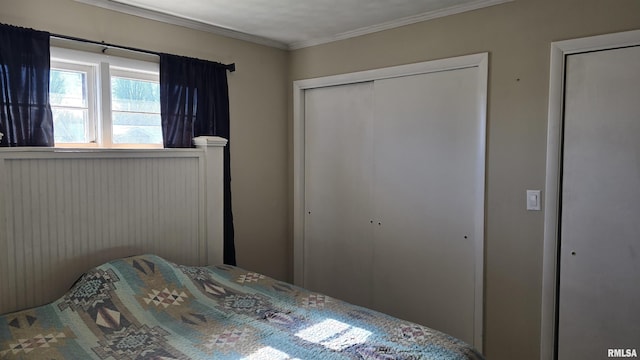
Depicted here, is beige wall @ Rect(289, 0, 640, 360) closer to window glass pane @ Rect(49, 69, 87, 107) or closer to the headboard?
the headboard

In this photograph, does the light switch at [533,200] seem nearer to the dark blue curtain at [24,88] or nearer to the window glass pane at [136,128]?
the window glass pane at [136,128]

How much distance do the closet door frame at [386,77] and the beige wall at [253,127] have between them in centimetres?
12

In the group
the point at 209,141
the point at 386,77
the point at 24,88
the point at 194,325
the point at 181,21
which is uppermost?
the point at 181,21

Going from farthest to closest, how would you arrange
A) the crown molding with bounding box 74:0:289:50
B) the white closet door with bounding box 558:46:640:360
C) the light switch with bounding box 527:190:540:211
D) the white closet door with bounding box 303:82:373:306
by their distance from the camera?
the white closet door with bounding box 303:82:373:306, the crown molding with bounding box 74:0:289:50, the light switch with bounding box 527:190:540:211, the white closet door with bounding box 558:46:640:360

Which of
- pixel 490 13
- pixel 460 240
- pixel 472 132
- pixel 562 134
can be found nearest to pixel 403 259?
pixel 460 240

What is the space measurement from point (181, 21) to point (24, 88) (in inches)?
41.3

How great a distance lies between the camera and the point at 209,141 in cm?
282

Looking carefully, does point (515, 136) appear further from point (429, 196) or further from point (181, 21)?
point (181, 21)

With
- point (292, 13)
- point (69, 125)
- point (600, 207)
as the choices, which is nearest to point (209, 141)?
point (69, 125)

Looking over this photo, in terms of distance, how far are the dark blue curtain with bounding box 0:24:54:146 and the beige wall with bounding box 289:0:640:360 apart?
227 centimetres

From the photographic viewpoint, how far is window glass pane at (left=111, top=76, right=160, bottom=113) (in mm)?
2604

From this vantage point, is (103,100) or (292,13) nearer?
(103,100)

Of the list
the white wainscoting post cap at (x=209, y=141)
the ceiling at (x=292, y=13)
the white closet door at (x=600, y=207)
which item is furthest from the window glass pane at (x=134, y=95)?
the white closet door at (x=600, y=207)

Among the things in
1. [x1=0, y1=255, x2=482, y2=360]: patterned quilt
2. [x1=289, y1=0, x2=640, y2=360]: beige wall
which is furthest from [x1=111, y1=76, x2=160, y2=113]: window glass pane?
[x1=289, y1=0, x2=640, y2=360]: beige wall
